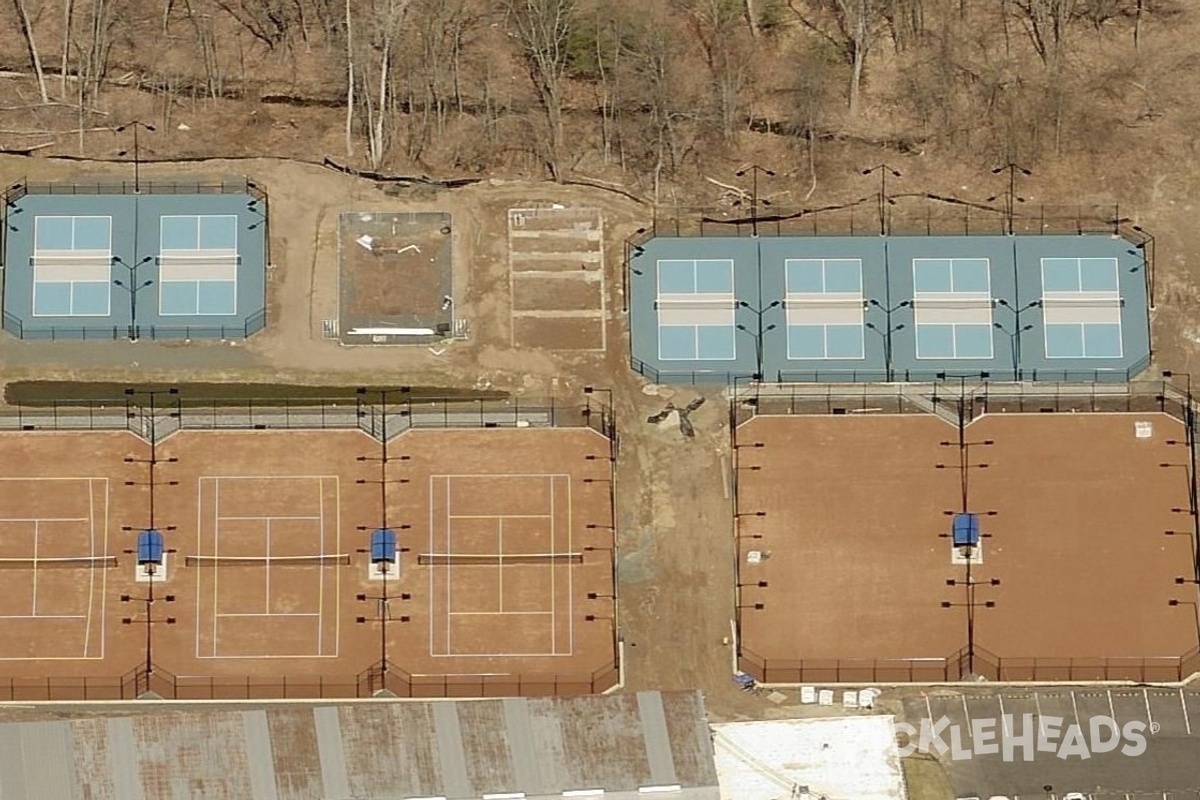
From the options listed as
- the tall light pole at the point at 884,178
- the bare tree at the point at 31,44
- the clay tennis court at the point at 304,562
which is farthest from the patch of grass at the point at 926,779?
the bare tree at the point at 31,44

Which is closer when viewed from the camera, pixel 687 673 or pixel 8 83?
pixel 687 673

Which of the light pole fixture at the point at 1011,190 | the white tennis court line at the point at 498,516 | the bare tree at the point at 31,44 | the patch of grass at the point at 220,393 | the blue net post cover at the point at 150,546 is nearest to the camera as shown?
the blue net post cover at the point at 150,546

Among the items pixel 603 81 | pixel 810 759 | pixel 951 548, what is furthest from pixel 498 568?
pixel 603 81

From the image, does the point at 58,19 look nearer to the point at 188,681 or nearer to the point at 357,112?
the point at 357,112

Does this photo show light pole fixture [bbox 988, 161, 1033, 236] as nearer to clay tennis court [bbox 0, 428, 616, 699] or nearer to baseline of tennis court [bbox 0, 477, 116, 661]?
clay tennis court [bbox 0, 428, 616, 699]

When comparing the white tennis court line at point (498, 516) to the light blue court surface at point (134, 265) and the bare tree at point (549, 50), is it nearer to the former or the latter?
the light blue court surface at point (134, 265)

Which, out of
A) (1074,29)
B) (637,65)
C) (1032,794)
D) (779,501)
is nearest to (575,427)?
(779,501)

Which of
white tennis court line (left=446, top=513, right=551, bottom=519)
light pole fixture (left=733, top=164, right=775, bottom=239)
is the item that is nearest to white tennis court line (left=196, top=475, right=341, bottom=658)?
white tennis court line (left=446, top=513, right=551, bottom=519)
